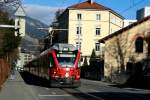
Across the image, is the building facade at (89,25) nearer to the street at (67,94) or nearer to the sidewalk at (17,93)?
the street at (67,94)

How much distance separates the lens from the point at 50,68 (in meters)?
42.3

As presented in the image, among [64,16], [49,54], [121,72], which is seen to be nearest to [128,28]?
[121,72]

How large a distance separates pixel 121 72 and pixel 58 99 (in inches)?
1556

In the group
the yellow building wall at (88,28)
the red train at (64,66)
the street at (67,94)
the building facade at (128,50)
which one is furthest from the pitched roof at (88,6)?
the street at (67,94)

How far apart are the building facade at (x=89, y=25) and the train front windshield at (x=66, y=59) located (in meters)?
74.4

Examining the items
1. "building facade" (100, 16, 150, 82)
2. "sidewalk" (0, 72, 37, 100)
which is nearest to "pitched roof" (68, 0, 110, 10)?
"building facade" (100, 16, 150, 82)

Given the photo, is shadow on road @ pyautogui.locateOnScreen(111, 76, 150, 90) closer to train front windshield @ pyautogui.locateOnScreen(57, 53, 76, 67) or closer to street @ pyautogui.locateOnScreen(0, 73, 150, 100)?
train front windshield @ pyautogui.locateOnScreen(57, 53, 76, 67)

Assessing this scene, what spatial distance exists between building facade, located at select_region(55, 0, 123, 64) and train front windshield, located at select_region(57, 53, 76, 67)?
244 ft

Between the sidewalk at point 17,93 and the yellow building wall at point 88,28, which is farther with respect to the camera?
the yellow building wall at point 88,28

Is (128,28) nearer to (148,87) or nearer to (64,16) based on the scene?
(148,87)

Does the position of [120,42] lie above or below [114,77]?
above

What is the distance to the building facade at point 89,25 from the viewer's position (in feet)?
390

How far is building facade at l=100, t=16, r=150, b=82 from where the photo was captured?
6900 centimetres

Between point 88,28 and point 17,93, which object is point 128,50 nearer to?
point 17,93
